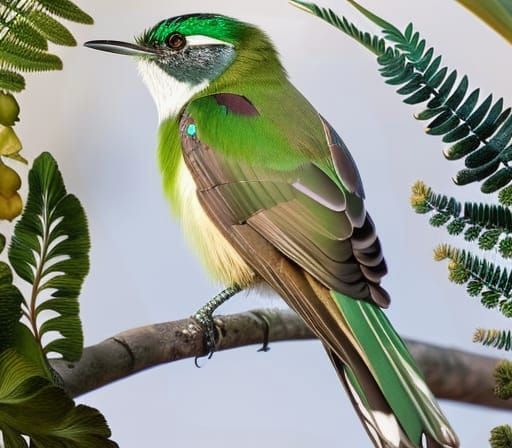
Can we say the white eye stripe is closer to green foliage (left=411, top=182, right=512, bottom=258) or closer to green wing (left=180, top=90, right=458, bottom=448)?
green wing (left=180, top=90, right=458, bottom=448)

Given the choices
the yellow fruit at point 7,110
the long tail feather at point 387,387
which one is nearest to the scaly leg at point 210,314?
the long tail feather at point 387,387

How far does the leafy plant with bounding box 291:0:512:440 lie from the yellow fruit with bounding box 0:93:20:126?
0.25 metres

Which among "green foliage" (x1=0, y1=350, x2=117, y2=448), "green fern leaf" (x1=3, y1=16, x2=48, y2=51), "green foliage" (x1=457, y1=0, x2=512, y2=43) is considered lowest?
"green foliage" (x1=0, y1=350, x2=117, y2=448)

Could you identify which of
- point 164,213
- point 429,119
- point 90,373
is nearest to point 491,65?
point 429,119

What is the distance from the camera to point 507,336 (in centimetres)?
69

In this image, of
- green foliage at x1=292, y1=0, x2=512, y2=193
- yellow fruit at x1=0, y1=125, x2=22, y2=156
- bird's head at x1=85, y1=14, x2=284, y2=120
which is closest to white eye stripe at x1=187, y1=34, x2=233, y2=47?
bird's head at x1=85, y1=14, x2=284, y2=120

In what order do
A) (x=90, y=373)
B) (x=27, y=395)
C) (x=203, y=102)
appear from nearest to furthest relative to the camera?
(x=27, y=395), (x=90, y=373), (x=203, y=102)

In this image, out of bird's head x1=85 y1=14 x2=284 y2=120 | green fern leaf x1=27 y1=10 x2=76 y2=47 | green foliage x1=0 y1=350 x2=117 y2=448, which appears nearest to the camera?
green foliage x1=0 y1=350 x2=117 y2=448

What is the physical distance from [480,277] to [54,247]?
324 mm

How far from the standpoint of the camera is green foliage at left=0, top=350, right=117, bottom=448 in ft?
1.87

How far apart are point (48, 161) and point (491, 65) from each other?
387 millimetres

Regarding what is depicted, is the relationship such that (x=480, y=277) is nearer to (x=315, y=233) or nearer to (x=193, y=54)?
(x=315, y=233)

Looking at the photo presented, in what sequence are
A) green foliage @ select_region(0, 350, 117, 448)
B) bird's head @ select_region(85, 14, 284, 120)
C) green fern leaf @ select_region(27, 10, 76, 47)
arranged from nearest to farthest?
green foliage @ select_region(0, 350, 117, 448)
green fern leaf @ select_region(27, 10, 76, 47)
bird's head @ select_region(85, 14, 284, 120)

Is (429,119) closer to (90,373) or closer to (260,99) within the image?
(260,99)
